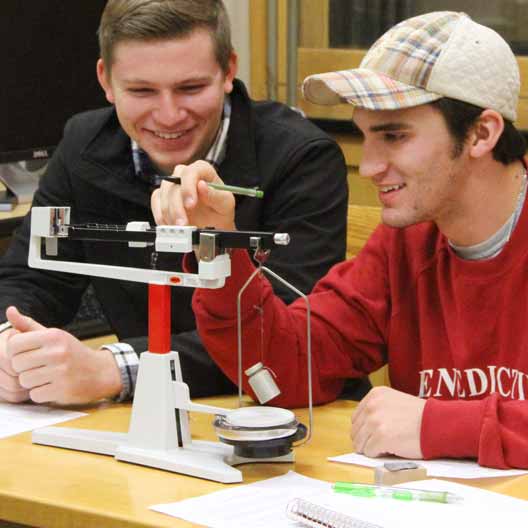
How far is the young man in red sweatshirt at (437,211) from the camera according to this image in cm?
182

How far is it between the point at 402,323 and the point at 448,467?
17.0 inches

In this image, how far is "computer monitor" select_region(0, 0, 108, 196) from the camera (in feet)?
9.96

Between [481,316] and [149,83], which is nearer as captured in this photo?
[481,316]

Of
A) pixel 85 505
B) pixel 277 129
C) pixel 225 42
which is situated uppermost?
pixel 225 42

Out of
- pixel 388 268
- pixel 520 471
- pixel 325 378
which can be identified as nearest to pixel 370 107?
pixel 388 268

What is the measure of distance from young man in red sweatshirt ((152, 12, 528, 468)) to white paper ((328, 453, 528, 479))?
9cm

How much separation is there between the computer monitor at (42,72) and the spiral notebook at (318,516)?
191 centimetres

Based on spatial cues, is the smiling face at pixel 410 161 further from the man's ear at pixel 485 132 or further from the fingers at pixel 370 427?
the fingers at pixel 370 427

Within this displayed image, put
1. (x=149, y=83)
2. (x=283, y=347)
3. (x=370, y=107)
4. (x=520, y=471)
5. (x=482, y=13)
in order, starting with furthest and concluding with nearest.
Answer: (x=482, y=13) → (x=149, y=83) → (x=283, y=347) → (x=370, y=107) → (x=520, y=471)

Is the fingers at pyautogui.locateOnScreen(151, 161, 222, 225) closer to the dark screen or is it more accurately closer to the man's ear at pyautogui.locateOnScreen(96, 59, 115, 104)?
the man's ear at pyautogui.locateOnScreen(96, 59, 115, 104)

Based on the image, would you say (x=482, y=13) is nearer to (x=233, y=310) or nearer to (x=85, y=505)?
(x=233, y=310)

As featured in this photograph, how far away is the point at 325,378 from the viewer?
198 cm

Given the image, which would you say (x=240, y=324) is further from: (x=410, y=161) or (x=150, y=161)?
(x=150, y=161)

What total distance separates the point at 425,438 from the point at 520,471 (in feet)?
0.44
